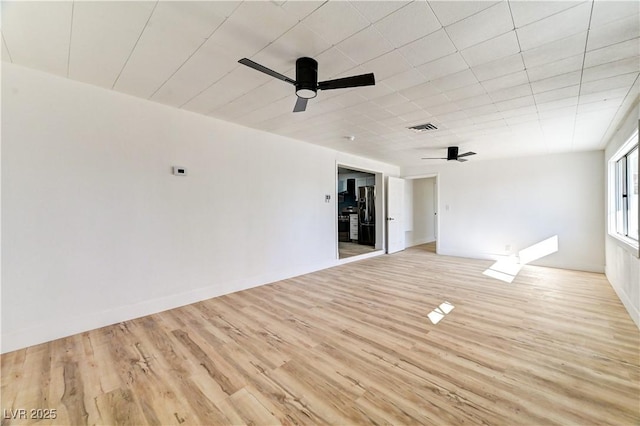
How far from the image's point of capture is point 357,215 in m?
8.82

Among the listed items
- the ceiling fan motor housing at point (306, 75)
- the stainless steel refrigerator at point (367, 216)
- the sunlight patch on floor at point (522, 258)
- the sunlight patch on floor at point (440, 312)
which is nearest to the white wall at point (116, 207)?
the ceiling fan motor housing at point (306, 75)

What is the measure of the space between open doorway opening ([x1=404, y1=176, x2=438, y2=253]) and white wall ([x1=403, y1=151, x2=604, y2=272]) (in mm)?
1265

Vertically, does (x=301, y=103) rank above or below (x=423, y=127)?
below

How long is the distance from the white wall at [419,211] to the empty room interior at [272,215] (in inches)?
145

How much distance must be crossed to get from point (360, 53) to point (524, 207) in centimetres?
594

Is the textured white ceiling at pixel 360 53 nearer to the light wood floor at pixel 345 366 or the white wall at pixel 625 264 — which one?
the white wall at pixel 625 264

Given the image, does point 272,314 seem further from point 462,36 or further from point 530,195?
point 530,195

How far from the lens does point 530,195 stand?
5887 millimetres

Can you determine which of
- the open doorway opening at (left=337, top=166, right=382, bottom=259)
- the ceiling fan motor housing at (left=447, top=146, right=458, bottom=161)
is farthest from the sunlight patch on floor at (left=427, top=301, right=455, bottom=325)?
the open doorway opening at (left=337, top=166, right=382, bottom=259)

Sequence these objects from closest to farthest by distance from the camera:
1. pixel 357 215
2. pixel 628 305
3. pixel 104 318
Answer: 1. pixel 104 318
2. pixel 628 305
3. pixel 357 215

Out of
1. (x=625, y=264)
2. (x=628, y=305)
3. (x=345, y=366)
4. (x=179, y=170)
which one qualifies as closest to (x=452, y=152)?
(x=625, y=264)

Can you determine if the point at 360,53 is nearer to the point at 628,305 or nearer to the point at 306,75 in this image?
the point at 306,75

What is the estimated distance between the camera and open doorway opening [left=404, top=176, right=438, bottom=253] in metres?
8.48

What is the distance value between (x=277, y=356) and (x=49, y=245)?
2.50 metres
